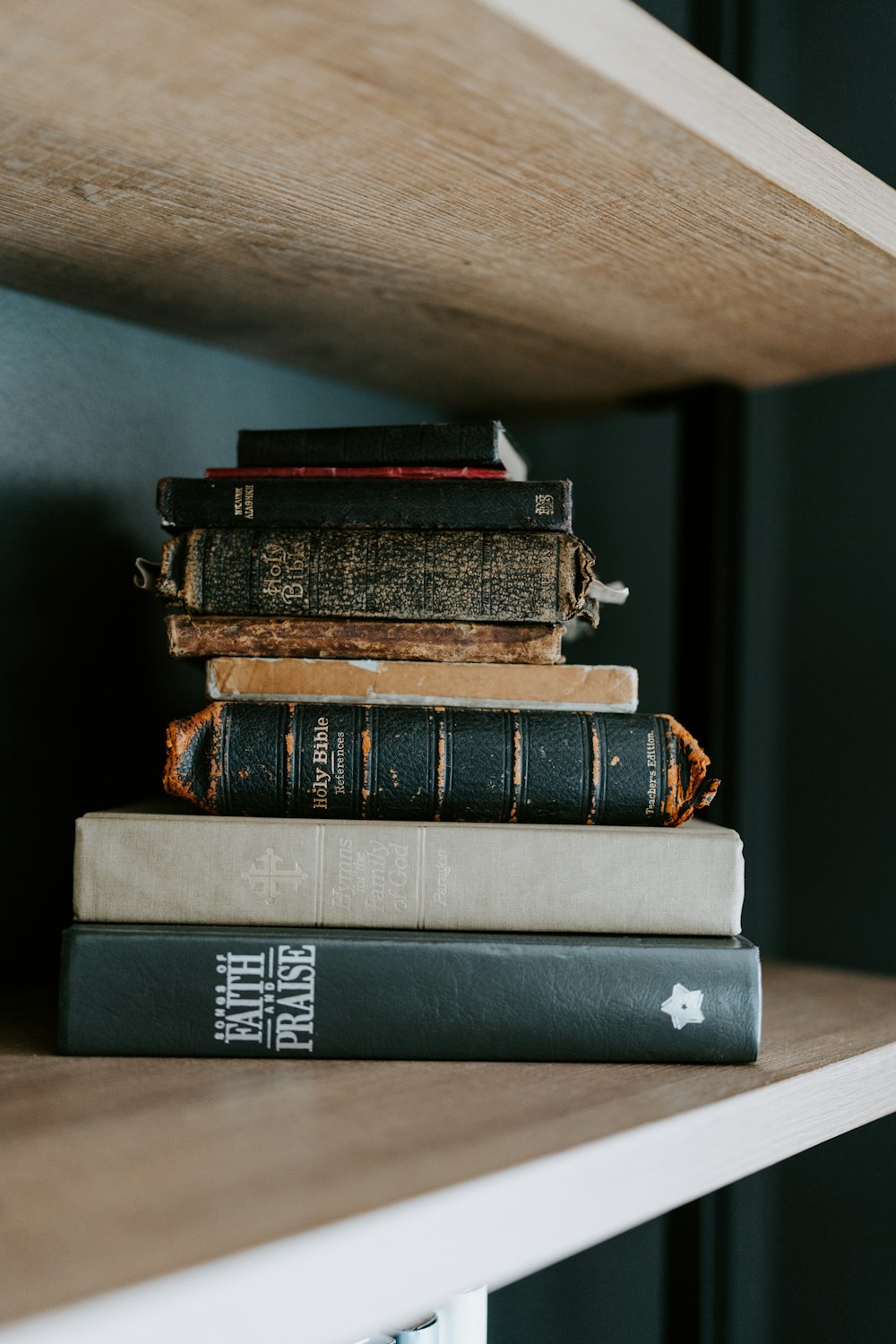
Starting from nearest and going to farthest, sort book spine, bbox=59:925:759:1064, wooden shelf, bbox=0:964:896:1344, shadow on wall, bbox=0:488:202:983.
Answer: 1. wooden shelf, bbox=0:964:896:1344
2. book spine, bbox=59:925:759:1064
3. shadow on wall, bbox=0:488:202:983

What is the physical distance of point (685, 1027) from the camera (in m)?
0.53

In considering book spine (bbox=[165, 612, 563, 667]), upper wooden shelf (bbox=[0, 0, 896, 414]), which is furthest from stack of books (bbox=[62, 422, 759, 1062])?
upper wooden shelf (bbox=[0, 0, 896, 414])

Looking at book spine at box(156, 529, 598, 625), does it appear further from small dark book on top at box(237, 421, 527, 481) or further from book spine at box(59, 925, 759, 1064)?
book spine at box(59, 925, 759, 1064)

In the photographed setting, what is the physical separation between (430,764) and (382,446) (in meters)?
0.18

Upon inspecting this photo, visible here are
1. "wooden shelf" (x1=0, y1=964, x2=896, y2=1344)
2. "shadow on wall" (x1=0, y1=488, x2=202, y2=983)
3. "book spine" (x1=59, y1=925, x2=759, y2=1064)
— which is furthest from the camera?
"shadow on wall" (x1=0, y1=488, x2=202, y2=983)

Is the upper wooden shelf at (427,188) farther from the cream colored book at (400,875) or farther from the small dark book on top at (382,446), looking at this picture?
the cream colored book at (400,875)

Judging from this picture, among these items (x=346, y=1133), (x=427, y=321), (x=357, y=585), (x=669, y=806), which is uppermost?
(x=427, y=321)

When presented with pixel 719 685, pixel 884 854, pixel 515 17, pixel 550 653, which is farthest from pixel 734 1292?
pixel 515 17

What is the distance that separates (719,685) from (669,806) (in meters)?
0.34

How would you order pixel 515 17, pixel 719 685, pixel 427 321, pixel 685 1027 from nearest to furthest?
pixel 515 17
pixel 685 1027
pixel 427 321
pixel 719 685

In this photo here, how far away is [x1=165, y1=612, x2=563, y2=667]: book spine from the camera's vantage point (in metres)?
0.59

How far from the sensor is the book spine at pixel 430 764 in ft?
1.81

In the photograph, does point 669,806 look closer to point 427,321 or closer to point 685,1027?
point 685,1027

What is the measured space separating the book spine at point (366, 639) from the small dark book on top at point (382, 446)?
0.29ft
